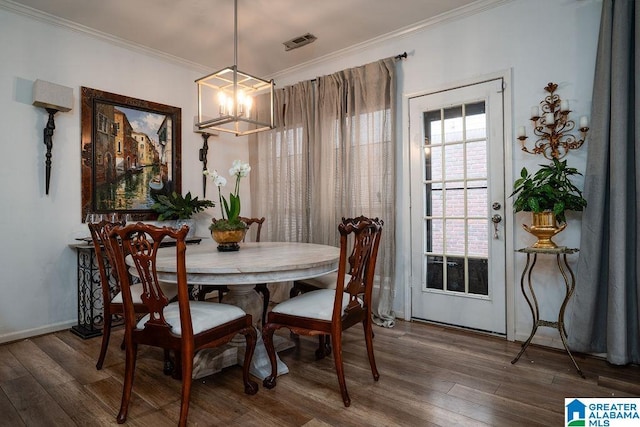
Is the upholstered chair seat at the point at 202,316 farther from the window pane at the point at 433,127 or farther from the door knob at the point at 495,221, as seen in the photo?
the window pane at the point at 433,127

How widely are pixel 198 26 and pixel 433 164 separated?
8.41 feet

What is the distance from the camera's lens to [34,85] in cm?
300

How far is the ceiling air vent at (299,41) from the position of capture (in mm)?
3529

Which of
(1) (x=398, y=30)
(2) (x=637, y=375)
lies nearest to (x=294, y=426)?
(2) (x=637, y=375)

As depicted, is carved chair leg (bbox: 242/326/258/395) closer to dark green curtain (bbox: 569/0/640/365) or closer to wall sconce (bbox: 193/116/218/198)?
dark green curtain (bbox: 569/0/640/365)

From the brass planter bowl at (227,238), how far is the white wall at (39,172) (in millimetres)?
1716

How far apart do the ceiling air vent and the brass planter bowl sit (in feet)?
7.03

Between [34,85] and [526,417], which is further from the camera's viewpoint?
[34,85]

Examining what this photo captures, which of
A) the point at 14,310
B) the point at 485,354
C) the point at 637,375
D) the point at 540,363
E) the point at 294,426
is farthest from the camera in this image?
the point at 14,310

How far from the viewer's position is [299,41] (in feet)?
11.8

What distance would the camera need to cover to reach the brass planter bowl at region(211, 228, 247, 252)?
248 cm

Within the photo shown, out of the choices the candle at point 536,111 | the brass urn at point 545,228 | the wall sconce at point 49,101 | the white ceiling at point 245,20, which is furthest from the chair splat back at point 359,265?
the wall sconce at point 49,101

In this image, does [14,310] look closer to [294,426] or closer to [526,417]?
[294,426]

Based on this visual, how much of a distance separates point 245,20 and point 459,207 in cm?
257
